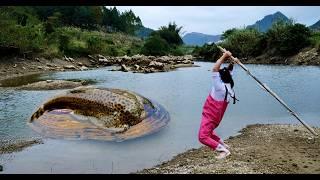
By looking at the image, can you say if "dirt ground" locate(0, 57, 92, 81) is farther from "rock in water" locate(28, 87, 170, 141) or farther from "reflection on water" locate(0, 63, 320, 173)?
"rock in water" locate(28, 87, 170, 141)

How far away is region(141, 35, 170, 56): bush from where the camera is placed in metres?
66.0

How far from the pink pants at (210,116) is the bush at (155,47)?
58.2 meters

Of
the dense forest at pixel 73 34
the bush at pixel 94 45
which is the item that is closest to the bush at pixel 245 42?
the dense forest at pixel 73 34

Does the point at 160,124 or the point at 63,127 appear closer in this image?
the point at 63,127

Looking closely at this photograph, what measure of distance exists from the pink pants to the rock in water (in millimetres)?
6883

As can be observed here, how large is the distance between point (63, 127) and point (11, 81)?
20.3m

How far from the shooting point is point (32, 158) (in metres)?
11.9

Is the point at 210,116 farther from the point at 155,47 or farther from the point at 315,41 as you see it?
the point at 155,47

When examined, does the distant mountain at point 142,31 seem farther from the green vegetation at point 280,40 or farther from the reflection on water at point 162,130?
the reflection on water at point 162,130

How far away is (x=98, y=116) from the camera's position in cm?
1488

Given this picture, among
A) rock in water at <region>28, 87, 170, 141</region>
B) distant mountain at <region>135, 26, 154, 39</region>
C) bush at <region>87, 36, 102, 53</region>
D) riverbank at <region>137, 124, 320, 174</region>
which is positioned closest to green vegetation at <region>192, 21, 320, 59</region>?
bush at <region>87, 36, 102, 53</region>
